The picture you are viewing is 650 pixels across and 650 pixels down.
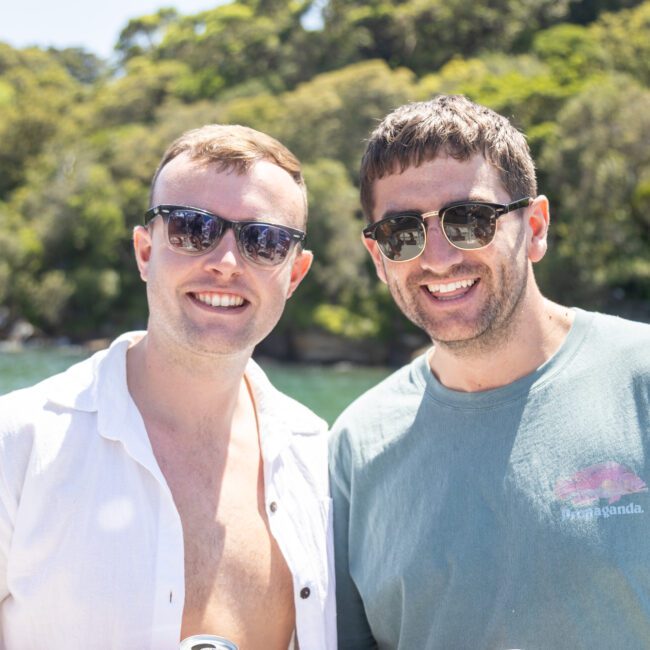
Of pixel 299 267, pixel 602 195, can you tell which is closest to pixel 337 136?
pixel 602 195

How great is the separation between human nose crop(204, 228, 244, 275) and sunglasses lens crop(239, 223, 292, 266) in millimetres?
31

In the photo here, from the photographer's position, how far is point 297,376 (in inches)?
1388

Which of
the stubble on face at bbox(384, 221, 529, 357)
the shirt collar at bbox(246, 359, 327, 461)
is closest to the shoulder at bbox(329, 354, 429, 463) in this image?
the shirt collar at bbox(246, 359, 327, 461)

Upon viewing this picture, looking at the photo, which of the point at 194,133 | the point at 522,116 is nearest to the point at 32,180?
the point at 522,116

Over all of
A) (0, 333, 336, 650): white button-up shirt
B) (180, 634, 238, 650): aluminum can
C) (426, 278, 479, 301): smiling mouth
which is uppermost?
(426, 278, 479, 301): smiling mouth

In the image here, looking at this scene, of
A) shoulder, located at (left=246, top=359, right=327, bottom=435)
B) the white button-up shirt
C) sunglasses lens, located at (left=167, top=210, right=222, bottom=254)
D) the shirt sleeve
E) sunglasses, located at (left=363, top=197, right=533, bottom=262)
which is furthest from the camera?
shoulder, located at (left=246, top=359, right=327, bottom=435)

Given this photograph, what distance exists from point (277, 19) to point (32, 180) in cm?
2949

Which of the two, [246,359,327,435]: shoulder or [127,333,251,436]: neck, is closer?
[127,333,251,436]: neck

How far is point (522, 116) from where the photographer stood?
127 ft

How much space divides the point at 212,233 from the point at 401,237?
0.64 metres

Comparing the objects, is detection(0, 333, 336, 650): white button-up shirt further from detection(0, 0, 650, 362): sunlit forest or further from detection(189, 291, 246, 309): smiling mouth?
detection(0, 0, 650, 362): sunlit forest

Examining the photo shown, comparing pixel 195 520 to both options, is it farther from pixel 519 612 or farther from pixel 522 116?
pixel 522 116

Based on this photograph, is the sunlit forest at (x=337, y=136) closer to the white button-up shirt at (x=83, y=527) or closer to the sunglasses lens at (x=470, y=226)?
the sunglasses lens at (x=470, y=226)

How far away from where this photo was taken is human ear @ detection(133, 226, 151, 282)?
306 centimetres
